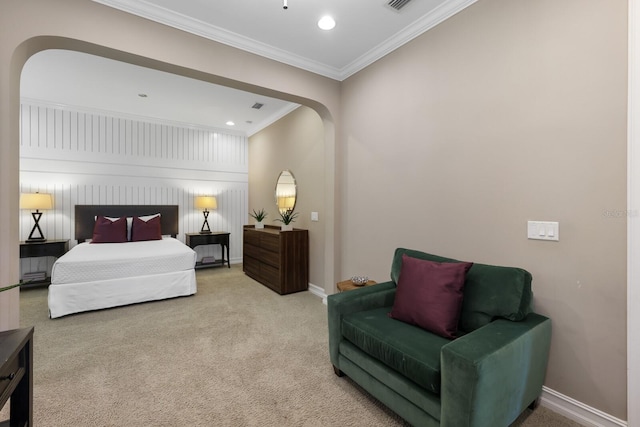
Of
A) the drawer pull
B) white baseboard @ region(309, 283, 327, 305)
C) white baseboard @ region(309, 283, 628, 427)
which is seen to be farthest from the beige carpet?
the drawer pull

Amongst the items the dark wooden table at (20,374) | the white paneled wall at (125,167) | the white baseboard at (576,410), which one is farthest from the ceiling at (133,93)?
the white baseboard at (576,410)

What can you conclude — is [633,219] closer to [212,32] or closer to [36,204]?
[212,32]

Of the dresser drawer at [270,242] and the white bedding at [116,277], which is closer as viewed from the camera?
the white bedding at [116,277]

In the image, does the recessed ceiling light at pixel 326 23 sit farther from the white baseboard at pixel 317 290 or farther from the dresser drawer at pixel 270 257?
the white baseboard at pixel 317 290

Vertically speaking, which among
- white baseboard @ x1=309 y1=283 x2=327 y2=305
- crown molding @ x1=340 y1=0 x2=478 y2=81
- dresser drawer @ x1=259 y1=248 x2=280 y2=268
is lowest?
white baseboard @ x1=309 y1=283 x2=327 y2=305

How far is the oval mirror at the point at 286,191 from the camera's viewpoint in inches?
180

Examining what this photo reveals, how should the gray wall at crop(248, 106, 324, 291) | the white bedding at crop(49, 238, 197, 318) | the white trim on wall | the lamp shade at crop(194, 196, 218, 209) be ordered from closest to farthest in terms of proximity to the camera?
the white trim on wall
the white bedding at crop(49, 238, 197, 318)
the gray wall at crop(248, 106, 324, 291)
the lamp shade at crop(194, 196, 218, 209)

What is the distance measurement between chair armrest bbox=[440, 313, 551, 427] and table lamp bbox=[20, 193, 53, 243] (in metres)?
5.56

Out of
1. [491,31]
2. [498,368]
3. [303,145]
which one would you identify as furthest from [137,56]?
[498,368]

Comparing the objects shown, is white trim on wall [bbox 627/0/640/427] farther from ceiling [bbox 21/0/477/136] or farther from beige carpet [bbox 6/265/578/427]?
ceiling [bbox 21/0/477/136]

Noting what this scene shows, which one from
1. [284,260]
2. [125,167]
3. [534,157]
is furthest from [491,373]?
[125,167]

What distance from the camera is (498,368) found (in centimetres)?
131

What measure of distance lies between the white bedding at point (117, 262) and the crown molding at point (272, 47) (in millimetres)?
2671

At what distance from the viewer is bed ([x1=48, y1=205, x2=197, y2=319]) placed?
3154 mm
